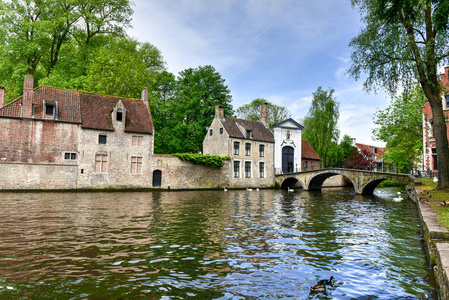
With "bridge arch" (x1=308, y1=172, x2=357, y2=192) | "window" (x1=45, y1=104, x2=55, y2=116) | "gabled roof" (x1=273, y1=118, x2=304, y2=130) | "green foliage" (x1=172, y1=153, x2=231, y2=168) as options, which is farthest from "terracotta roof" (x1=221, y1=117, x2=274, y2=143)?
"window" (x1=45, y1=104, x2=55, y2=116)

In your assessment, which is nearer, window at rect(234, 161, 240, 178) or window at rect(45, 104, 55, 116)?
window at rect(45, 104, 55, 116)

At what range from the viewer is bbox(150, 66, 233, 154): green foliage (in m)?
34.9

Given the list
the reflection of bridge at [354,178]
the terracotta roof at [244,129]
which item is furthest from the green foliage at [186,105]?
the reflection of bridge at [354,178]

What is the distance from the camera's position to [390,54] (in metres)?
15.0

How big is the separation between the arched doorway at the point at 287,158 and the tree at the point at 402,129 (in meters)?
10.8

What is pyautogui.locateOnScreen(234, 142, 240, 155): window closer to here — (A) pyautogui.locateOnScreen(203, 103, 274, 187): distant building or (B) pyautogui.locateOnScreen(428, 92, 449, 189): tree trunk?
(A) pyautogui.locateOnScreen(203, 103, 274, 187): distant building

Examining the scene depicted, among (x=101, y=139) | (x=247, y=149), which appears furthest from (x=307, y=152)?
(x=101, y=139)

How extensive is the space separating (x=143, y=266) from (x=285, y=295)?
8.93 feet

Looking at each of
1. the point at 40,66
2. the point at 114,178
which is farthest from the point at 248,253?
the point at 40,66

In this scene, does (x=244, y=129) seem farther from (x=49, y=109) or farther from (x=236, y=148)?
(x=49, y=109)

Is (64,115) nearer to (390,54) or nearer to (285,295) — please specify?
Result: (390,54)

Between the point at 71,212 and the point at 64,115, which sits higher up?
the point at 64,115

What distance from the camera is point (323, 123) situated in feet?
129

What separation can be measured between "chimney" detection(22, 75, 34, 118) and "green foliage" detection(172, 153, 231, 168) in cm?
1281
